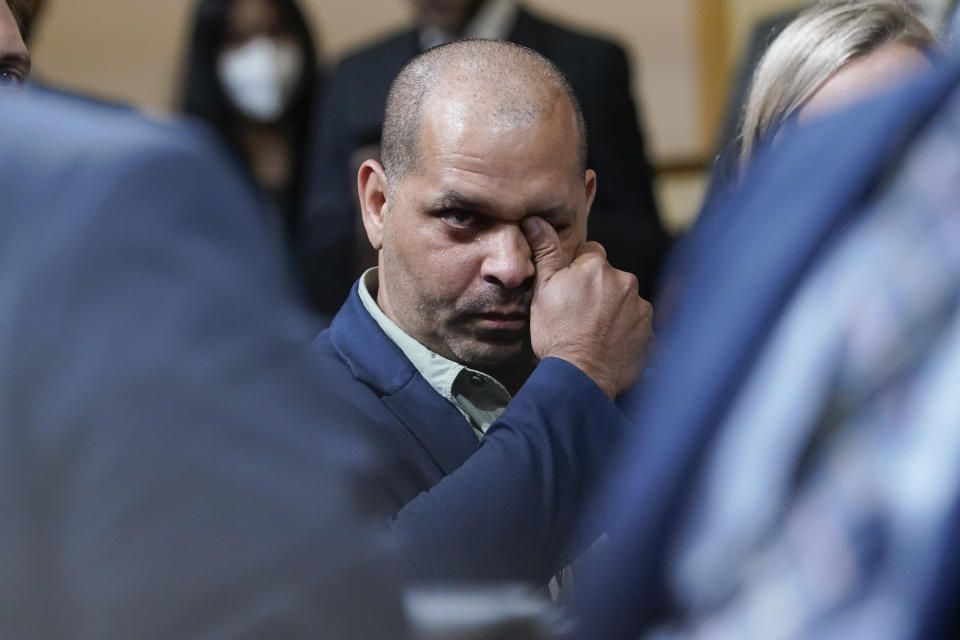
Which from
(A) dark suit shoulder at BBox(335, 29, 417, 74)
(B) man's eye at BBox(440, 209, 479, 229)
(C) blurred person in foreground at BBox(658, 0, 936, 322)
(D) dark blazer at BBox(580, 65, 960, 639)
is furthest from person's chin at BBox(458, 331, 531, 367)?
(D) dark blazer at BBox(580, 65, 960, 639)

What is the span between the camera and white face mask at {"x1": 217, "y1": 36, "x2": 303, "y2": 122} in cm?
304

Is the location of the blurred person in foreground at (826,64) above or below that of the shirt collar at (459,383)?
above

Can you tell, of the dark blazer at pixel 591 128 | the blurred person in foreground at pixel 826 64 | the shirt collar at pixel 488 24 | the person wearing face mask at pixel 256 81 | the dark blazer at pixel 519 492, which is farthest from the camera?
the person wearing face mask at pixel 256 81

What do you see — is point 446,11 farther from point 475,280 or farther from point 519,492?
point 519,492

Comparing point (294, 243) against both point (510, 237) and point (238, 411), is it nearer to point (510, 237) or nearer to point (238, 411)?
point (510, 237)

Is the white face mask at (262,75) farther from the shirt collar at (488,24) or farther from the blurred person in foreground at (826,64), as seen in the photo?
the blurred person in foreground at (826,64)

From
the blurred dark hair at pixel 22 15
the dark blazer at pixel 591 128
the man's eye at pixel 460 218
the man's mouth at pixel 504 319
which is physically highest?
the blurred dark hair at pixel 22 15

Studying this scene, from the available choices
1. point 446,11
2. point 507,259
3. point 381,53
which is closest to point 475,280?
point 507,259

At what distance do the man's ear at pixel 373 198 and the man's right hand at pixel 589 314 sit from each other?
18 centimetres

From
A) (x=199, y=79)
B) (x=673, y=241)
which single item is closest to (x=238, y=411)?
(x=673, y=241)

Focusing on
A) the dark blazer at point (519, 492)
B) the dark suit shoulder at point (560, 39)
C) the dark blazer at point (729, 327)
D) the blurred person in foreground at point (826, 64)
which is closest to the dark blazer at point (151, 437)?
the dark blazer at point (729, 327)

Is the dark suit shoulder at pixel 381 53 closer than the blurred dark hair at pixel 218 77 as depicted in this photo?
Yes

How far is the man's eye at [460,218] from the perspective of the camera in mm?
1515

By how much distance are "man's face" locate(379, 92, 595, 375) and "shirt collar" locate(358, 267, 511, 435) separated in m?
0.01
